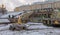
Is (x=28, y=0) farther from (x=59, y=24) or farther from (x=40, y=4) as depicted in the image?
(x=59, y=24)

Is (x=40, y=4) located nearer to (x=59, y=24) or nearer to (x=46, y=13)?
(x=46, y=13)

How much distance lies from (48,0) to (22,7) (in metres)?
1.51

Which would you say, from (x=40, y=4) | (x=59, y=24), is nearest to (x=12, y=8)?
(x=40, y=4)

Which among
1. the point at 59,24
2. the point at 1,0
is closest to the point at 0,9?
the point at 1,0

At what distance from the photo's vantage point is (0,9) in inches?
274

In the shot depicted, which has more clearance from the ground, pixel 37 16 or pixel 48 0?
pixel 48 0

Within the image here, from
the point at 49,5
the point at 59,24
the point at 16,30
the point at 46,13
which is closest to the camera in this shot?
the point at 16,30

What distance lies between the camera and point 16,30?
2.64 m

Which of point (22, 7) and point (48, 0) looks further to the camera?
point (48, 0)

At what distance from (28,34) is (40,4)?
4737 millimetres

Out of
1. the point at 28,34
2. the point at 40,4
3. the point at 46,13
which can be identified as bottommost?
the point at 28,34

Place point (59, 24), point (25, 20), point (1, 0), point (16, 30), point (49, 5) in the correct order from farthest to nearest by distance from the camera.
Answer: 1. point (1, 0)
2. point (49, 5)
3. point (25, 20)
4. point (59, 24)
5. point (16, 30)

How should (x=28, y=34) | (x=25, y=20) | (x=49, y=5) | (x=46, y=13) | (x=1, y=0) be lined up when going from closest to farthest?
(x=28, y=34) < (x=25, y=20) < (x=46, y=13) < (x=49, y=5) < (x=1, y=0)

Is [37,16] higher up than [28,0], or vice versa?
[28,0]
